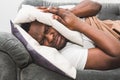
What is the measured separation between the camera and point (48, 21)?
1554mm

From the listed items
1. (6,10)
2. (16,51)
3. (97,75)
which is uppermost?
(16,51)

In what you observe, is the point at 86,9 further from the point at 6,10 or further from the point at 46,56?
the point at 6,10

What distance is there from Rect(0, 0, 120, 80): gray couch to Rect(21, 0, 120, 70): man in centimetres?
6

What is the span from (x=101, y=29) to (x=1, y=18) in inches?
49.6

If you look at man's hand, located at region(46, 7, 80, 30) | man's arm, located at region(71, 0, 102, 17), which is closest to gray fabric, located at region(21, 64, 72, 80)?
man's hand, located at region(46, 7, 80, 30)

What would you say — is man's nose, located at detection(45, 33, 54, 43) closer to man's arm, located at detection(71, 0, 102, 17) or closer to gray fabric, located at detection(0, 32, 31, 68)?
gray fabric, located at detection(0, 32, 31, 68)

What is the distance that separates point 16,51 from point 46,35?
218mm

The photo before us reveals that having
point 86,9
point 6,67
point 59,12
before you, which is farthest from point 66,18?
point 6,67

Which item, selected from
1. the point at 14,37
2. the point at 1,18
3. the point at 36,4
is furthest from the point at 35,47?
the point at 1,18

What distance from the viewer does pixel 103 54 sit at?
150cm

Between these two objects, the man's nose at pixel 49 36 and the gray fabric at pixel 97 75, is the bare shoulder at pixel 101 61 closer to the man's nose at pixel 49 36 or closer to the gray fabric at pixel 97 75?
the gray fabric at pixel 97 75

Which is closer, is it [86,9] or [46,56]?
[46,56]

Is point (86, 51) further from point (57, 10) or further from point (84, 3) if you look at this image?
point (84, 3)

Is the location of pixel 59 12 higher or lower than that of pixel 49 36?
higher
